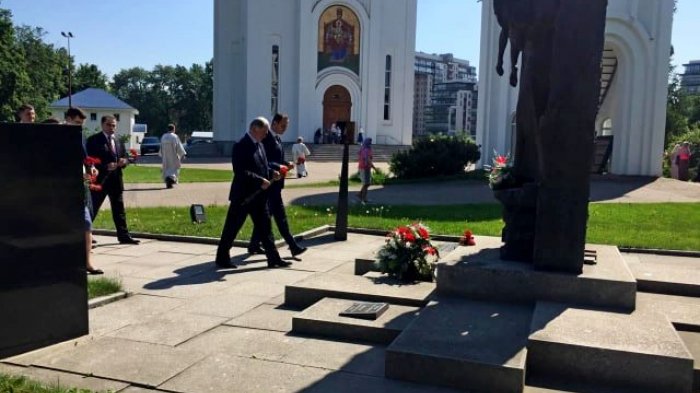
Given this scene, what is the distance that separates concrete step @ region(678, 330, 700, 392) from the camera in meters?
4.30

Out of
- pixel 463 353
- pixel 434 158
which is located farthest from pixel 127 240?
pixel 434 158

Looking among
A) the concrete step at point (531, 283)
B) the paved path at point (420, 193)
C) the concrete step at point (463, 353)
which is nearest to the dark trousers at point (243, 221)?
the concrete step at point (531, 283)

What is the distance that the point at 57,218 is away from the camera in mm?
4758

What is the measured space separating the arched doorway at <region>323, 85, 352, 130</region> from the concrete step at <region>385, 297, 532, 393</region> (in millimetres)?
42186

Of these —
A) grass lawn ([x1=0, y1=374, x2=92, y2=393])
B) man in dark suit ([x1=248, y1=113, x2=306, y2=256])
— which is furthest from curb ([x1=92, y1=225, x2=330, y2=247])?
grass lawn ([x1=0, y1=374, x2=92, y2=393])

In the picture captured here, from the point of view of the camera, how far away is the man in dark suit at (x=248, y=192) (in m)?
7.77

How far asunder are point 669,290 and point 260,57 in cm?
4058

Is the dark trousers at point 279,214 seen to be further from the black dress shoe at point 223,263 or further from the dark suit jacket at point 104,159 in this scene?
the dark suit jacket at point 104,159

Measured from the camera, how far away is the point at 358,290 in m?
6.05

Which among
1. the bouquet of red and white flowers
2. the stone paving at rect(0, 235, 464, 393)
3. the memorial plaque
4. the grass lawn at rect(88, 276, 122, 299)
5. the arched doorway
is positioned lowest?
the stone paving at rect(0, 235, 464, 393)

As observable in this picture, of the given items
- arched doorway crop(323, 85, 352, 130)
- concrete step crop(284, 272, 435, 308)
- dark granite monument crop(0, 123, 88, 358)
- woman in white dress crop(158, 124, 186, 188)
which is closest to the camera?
dark granite monument crop(0, 123, 88, 358)

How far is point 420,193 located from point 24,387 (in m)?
16.1

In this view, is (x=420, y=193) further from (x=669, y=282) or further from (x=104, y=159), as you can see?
(x=669, y=282)

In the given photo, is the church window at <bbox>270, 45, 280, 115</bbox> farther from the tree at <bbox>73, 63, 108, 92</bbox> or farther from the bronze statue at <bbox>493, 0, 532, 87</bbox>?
the tree at <bbox>73, 63, 108, 92</bbox>
